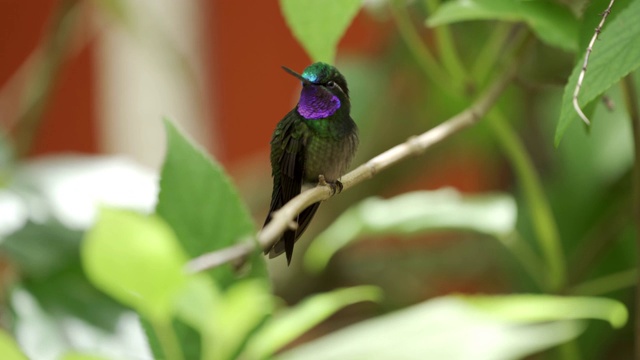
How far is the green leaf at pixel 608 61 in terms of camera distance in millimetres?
195

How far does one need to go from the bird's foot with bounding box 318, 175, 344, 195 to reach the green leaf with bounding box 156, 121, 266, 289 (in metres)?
0.02

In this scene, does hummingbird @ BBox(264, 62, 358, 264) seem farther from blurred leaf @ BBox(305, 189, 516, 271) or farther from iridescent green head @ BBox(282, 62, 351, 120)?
blurred leaf @ BBox(305, 189, 516, 271)

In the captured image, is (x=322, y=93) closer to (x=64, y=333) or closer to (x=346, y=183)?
(x=346, y=183)

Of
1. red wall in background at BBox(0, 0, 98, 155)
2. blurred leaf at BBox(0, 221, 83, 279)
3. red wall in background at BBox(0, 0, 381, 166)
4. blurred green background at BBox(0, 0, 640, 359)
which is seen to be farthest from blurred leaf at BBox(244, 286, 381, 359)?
red wall in background at BBox(0, 0, 98, 155)

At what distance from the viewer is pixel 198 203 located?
0.75 ft

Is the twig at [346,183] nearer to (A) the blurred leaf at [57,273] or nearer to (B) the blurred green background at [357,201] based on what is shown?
(B) the blurred green background at [357,201]

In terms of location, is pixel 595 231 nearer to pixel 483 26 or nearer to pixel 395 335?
pixel 483 26

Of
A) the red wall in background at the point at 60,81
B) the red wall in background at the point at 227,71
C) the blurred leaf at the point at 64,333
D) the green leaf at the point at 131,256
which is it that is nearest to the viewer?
the green leaf at the point at 131,256

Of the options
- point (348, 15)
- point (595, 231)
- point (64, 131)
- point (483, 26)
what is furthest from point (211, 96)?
point (348, 15)

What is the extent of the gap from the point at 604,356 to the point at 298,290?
219mm

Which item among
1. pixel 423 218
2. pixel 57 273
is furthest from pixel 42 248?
pixel 423 218

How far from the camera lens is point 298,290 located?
62 cm

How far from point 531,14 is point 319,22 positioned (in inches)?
2.8

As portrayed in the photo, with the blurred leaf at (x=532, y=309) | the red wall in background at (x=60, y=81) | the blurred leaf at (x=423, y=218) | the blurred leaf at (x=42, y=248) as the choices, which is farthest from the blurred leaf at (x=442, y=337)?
the red wall in background at (x=60, y=81)
